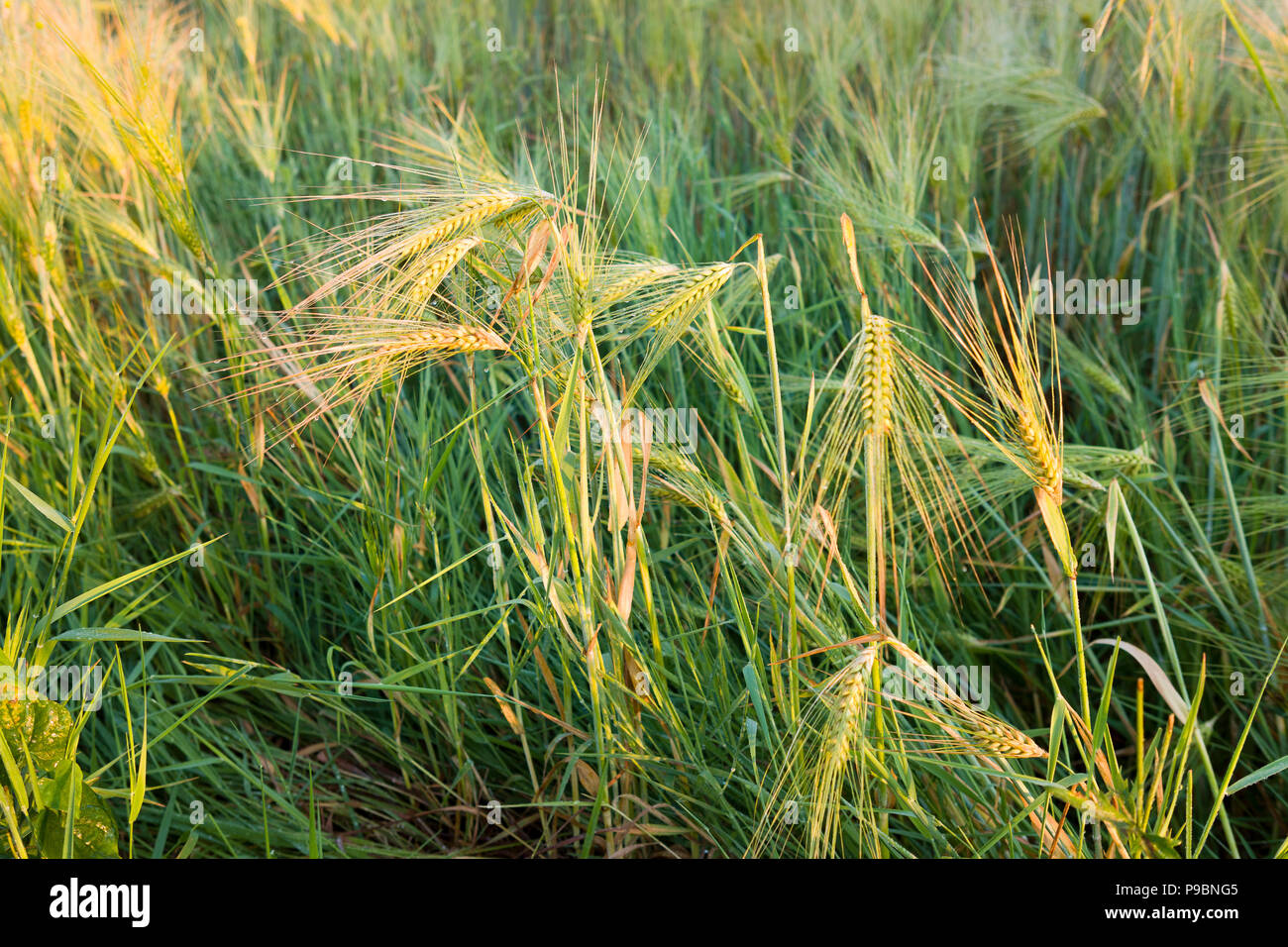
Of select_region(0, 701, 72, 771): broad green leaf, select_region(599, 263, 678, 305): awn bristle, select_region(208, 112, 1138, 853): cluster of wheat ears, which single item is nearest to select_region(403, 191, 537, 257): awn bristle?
select_region(208, 112, 1138, 853): cluster of wheat ears

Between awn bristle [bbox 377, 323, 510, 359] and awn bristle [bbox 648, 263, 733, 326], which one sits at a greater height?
awn bristle [bbox 648, 263, 733, 326]

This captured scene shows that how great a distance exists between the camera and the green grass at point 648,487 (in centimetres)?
95

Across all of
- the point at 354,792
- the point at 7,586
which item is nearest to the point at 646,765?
the point at 354,792

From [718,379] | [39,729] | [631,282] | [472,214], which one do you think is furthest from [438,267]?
[39,729]

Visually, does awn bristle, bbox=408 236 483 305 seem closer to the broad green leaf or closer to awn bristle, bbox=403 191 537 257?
awn bristle, bbox=403 191 537 257

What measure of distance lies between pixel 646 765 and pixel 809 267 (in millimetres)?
1112

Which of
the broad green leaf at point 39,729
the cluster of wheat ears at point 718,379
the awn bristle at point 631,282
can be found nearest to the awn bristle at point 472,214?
the cluster of wheat ears at point 718,379

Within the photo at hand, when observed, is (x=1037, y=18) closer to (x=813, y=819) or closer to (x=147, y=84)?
(x=147, y=84)

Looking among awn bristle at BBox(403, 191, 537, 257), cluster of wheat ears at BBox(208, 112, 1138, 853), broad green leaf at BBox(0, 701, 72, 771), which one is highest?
awn bristle at BBox(403, 191, 537, 257)

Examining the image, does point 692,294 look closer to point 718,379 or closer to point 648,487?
point 718,379

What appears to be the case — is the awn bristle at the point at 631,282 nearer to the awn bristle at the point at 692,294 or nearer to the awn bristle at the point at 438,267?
the awn bristle at the point at 692,294

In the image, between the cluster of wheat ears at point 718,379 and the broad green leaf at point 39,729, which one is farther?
the broad green leaf at point 39,729

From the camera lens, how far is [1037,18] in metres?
2.74

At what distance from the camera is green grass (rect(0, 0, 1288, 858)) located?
3.13ft
